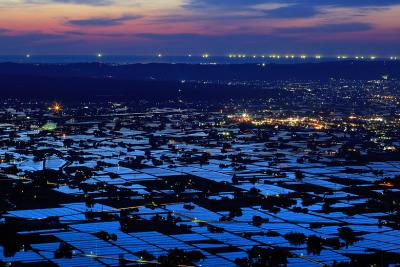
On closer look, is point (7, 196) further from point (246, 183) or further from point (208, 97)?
point (208, 97)

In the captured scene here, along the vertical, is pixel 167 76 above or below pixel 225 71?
below

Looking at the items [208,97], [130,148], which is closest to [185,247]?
[130,148]

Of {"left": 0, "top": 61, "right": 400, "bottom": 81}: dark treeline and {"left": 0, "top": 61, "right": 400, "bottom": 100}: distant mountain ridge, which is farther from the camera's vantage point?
{"left": 0, "top": 61, "right": 400, "bottom": 81}: dark treeline

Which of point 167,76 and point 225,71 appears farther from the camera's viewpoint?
point 225,71

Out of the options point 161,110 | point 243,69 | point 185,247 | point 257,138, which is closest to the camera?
point 185,247

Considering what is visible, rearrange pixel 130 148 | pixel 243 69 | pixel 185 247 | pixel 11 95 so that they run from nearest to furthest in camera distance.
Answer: pixel 185 247, pixel 130 148, pixel 11 95, pixel 243 69

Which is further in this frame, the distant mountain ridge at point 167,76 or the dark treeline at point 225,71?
the dark treeline at point 225,71

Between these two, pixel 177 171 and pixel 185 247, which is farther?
pixel 177 171

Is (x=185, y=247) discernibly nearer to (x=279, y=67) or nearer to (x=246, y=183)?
(x=246, y=183)

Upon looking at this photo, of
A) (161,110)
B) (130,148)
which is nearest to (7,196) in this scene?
(130,148)
